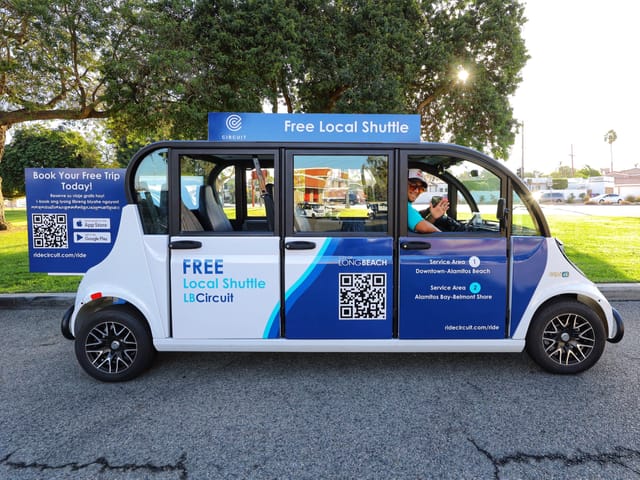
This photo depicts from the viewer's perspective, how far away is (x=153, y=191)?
361 centimetres

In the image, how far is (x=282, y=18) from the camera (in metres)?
11.2

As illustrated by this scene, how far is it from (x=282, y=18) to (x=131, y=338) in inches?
399

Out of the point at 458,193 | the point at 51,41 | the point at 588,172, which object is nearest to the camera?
the point at 458,193

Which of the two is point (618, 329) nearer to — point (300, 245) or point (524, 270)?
point (524, 270)

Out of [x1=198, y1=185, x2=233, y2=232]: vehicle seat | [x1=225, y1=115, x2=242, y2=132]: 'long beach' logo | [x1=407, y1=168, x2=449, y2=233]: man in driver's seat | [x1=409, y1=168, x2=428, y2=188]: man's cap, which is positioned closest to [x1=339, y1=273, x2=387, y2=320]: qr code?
[x1=407, y1=168, x2=449, y2=233]: man in driver's seat

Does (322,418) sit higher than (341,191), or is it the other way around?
(341,191)

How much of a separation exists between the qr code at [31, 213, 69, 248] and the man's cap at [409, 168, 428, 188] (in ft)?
12.2

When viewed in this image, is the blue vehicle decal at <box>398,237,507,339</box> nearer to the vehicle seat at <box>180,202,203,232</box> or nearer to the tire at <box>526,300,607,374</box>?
the tire at <box>526,300,607,374</box>

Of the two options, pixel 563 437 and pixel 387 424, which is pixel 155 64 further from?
pixel 563 437

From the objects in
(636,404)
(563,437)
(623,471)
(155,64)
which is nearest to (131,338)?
(563,437)

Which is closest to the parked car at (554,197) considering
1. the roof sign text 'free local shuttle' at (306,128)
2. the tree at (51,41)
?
the tree at (51,41)

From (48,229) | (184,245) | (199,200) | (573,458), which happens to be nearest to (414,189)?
(199,200)

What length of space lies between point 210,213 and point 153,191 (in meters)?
0.52

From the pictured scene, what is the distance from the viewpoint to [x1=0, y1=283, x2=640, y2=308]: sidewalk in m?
6.06
